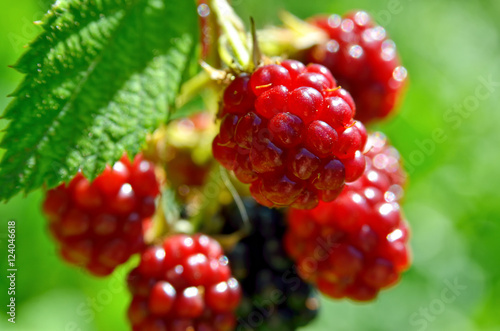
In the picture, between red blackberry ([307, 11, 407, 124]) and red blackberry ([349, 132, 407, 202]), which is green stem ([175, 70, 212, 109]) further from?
red blackberry ([349, 132, 407, 202])

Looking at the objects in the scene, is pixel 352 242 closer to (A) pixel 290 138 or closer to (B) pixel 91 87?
(A) pixel 290 138

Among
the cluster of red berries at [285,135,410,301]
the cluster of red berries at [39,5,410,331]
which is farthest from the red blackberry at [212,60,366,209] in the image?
the cluster of red berries at [285,135,410,301]

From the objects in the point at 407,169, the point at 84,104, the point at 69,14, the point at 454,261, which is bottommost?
the point at 454,261

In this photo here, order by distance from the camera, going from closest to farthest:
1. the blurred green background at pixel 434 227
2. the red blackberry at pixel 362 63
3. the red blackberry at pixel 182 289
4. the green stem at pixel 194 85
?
the red blackberry at pixel 182 289 < the green stem at pixel 194 85 < the red blackberry at pixel 362 63 < the blurred green background at pixel 434 227

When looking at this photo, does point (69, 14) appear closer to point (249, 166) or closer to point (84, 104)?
point (84, 104)

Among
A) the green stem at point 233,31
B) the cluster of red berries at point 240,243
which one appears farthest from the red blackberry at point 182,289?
the green stem at point 233,31

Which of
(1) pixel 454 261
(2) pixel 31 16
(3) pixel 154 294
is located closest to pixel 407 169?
(1) pixel 454 261

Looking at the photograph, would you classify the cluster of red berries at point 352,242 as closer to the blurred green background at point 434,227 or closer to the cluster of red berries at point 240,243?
the cluster of red berries at point 240,243

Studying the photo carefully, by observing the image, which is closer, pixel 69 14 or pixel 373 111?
pixel 69 14
